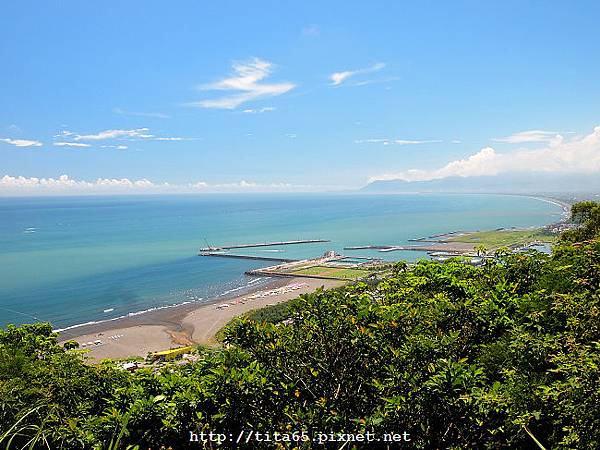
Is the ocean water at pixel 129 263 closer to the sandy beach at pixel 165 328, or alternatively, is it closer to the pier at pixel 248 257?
the pier at pixel 248 257

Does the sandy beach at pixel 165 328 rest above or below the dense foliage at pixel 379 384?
below

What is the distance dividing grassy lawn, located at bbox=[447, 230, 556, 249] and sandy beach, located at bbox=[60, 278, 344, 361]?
34894mm

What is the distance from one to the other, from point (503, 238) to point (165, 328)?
53.1 metres

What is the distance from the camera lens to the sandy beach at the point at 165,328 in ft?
80.4

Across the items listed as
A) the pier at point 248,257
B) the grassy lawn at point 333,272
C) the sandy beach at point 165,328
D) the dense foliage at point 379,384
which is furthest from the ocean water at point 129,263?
the dense foliage at point 379,384

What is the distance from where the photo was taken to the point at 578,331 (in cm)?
411

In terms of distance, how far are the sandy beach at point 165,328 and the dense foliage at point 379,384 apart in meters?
20.0

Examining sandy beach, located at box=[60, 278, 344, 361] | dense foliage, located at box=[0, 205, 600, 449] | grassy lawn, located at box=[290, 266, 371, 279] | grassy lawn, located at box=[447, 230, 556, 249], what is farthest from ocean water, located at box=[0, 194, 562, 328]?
dense foliage, located at box=[0, 205, 600, 449]

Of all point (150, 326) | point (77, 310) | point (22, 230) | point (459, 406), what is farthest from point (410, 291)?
point (22, 230)

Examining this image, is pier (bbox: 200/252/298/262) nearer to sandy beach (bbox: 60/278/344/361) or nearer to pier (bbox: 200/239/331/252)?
pier (bbox: 200/239/331/252)

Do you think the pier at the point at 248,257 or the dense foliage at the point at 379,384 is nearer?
the dense foliage at the point at 379,384

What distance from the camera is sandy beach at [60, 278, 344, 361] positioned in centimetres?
2450

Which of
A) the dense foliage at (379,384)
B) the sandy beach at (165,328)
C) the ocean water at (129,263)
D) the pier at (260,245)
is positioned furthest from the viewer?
the pier at (260,245)

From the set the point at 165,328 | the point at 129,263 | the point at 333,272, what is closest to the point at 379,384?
the point at 165,328
